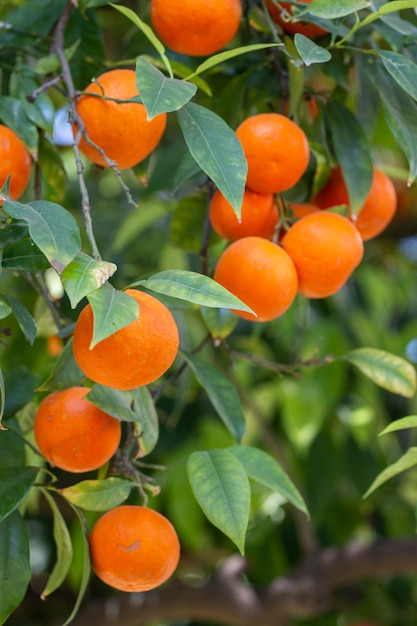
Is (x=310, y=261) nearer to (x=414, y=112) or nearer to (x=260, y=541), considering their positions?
(x=414, y=112)

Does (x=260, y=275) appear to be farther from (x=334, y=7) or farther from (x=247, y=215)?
(x=334, y=7)

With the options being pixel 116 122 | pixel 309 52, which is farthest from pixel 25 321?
pixel 309 52

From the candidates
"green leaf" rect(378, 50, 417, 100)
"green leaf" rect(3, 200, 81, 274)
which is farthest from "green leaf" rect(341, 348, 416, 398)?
"green leaf" rect(3, 200, 81, 274)

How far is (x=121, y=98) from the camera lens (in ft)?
2.04

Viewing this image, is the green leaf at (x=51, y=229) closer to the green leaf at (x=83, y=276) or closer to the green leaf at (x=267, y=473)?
the green leaf at (x=83, y=276)

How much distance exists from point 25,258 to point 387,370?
0.36 metres

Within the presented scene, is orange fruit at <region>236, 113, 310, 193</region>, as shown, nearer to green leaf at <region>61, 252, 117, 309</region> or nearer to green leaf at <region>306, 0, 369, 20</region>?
green leaf at <region>306, 0, 369, 20</region>

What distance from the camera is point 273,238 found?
0.68 m

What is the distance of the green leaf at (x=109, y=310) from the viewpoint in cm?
43

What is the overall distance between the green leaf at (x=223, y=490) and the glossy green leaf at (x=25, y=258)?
0.59 feet

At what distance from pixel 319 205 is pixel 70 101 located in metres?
0.26

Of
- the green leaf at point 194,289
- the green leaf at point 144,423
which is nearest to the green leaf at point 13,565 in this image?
the green leaf at point 144,423

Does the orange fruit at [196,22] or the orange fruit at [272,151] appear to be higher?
the orange fruit at [196,22]

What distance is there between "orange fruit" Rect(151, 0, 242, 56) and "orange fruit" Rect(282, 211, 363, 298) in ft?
0.54
